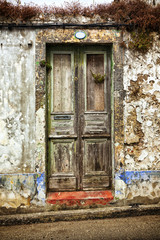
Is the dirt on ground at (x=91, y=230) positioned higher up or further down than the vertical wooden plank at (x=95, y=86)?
further down

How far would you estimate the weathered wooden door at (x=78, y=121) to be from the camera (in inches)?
144

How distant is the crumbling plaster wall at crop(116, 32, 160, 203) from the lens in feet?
11.3

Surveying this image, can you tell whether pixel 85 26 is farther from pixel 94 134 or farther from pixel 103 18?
pixel 94 134

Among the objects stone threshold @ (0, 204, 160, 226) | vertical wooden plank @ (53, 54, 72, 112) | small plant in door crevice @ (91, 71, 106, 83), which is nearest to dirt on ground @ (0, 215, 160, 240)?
stone threshold @ (0, 204, 160, 226)

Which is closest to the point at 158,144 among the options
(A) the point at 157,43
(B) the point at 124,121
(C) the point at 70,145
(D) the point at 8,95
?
(B) the point at 124,121

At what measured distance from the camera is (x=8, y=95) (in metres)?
3.38

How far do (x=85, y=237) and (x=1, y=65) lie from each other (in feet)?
10.6

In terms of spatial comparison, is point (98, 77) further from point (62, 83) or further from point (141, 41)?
point (141, 41)

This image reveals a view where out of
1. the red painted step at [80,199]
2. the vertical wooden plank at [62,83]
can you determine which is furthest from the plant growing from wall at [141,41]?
the red painted step at [80,199]

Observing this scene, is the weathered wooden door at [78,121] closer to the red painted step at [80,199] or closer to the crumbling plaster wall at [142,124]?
the red painted step at [80,199]

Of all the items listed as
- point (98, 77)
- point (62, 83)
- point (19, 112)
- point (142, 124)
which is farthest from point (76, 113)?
point (142, 124)

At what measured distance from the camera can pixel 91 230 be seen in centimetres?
292

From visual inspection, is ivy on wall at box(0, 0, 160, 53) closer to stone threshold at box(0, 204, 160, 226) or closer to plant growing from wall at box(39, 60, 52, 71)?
plant growing from wall at box(39, 60, 52, 71)

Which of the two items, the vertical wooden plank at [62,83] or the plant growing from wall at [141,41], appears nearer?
the plant growing from wall at [141,41]
